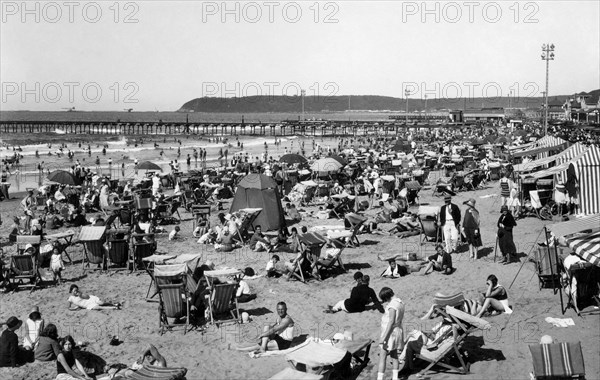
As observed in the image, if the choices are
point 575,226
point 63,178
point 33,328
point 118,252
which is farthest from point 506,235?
point 63,178

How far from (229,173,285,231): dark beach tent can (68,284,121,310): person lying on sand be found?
6.32 metres

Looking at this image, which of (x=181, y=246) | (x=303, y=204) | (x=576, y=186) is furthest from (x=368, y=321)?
(x=303, y=204)

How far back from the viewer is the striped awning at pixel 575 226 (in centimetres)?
789

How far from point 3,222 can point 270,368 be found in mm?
16086

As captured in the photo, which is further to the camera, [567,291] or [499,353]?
[567,291]

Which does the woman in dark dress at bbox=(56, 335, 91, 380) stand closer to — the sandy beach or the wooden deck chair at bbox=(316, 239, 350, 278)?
the sandy beach

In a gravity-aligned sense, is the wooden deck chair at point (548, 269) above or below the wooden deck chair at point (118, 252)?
above

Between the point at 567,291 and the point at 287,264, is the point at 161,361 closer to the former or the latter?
the point at 287,264

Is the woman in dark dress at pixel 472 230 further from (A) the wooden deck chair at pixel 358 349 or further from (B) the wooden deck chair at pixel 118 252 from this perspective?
(B) the wooden deck chair at pixel 118 252

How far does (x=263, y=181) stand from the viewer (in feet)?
54.9

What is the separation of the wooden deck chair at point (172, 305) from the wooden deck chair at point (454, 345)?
384 centimetres

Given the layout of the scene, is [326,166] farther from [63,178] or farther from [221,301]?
[221,301]

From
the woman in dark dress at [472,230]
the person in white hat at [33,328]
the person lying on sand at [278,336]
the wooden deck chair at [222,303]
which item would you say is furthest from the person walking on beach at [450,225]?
the person in white hat at [33,328]

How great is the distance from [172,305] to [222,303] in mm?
790
